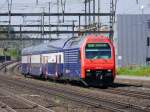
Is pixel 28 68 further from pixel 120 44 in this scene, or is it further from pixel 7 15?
pixel 120 44

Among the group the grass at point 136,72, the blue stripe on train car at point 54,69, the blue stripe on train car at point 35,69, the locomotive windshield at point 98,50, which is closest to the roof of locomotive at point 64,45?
the locomotive windshield at point 98,50

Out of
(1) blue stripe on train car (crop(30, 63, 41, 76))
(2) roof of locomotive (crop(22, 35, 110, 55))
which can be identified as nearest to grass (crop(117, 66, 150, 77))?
(1) blue stripe on train car (crop(30, 63, 41, 76))

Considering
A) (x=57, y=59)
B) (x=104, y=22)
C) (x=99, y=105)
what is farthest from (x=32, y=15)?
(x=99, y=105)

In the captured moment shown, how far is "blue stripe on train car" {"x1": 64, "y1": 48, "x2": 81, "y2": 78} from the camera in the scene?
33.9m

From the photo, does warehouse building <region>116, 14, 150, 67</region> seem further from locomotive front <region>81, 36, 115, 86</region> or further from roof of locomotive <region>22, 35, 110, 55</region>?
locomotive front <region>81, 36, 115, 86</region>

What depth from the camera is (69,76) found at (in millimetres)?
36250

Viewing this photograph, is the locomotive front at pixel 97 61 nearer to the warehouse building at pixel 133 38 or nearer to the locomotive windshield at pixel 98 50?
the locomotive windshield at pixel 98 50

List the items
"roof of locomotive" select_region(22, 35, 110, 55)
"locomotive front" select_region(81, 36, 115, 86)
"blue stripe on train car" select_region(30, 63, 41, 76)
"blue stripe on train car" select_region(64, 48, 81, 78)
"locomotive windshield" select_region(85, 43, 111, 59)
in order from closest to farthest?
"locomotive front" select_region(81, 36, 115, 86) → "locomotive windshield" select_region(85, 43, 111, 59) → "blue stripe on train car" select_region(64, 48, 81, 78) → "roof of locomotive" select_region(22, 35, 110, 55) → "blue stripe on train car" select_region(30, 63, 41, 76)

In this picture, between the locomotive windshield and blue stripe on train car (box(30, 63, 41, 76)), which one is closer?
the locomotive windshield

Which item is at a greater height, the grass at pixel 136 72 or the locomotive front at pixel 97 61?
the locomotive front at pixel 97 61

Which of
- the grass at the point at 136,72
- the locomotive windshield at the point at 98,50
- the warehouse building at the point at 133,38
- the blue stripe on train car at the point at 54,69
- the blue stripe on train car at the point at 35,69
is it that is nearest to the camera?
the locomotive windshield at the point at 98,50

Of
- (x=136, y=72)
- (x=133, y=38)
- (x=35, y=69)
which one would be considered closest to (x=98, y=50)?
(x=35, y=69)

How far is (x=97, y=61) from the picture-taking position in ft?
109

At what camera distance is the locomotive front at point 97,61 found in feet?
108
